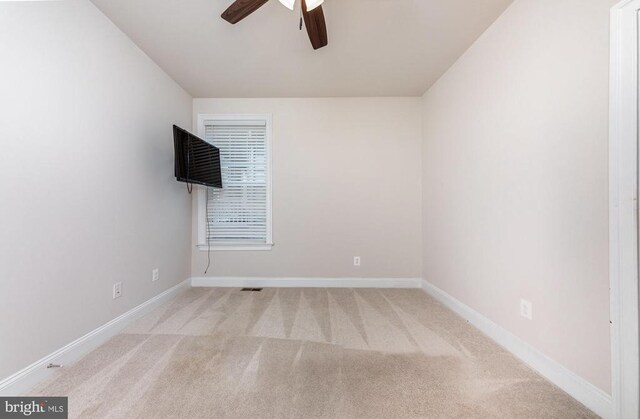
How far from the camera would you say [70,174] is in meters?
1.71

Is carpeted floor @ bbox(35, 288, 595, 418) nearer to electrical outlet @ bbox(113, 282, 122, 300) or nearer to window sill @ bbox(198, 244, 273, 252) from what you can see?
electrical outlet @ bbox(113, 282, 122, 300)

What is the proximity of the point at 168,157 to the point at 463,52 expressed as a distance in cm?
330

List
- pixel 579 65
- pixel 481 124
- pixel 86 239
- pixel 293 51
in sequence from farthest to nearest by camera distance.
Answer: pixel 293 51 → pixel 481 124 → pixel 86 239 → pixel 579 65

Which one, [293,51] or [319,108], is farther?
[319,108]

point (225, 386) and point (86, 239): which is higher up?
point (86, 239)

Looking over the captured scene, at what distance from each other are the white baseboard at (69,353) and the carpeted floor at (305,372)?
0.21ft

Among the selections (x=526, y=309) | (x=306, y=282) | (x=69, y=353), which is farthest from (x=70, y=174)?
(x=526, y=309)

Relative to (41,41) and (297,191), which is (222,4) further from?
(297,191)

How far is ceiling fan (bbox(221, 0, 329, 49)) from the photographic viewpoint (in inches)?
59.7

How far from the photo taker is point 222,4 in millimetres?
1849

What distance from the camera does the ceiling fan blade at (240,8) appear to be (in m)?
1.54

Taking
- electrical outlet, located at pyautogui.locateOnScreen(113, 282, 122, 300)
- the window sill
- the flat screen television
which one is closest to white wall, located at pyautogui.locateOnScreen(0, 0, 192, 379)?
electrical outlet, located at pyautogui.locateOnScreen(113, 282, 122, 300)

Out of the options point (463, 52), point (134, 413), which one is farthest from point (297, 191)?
point (134, 413)

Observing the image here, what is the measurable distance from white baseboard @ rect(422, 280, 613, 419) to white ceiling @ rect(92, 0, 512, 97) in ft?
8.14
